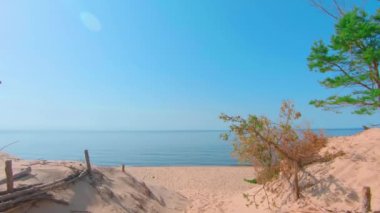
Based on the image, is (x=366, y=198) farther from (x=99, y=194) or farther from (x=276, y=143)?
(x=99, y=194)

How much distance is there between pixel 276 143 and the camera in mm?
10086

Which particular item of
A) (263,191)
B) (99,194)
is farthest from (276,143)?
(99,194)

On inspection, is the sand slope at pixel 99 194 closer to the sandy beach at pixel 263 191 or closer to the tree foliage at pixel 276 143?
the sandy beach at pixel 263 191

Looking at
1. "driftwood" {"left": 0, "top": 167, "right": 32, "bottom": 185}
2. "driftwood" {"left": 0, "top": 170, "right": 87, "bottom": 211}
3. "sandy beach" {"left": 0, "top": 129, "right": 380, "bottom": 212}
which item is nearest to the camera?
"driftwood" {"left": 0, "top": 170, "right": 87, "bottom": 211}

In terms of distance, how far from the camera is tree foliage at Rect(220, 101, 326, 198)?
32.4 ft

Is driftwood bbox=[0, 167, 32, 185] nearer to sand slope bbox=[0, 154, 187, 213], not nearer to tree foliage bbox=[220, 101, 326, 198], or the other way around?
sand slope bbox=[0, 154, 187, 213]

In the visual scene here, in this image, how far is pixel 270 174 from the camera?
1134 centimetres

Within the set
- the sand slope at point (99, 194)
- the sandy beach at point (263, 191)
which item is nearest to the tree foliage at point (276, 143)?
the sandy beach at point (263, 191)

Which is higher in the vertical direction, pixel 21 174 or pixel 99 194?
pixel 21 174

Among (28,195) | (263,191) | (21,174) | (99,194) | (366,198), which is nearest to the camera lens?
(366,198)

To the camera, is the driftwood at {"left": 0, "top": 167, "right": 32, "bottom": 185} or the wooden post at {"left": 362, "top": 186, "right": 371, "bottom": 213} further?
the driftwood at {"left": 0, "top": 167, "right": 32, "bottom": 185}

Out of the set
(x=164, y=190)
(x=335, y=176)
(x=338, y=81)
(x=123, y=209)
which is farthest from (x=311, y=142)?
(x=164, y=190)

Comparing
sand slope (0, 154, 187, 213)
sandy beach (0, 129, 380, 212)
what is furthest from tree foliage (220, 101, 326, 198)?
sand slope (0, 154, 187, 213)

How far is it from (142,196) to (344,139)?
9.37 meters
